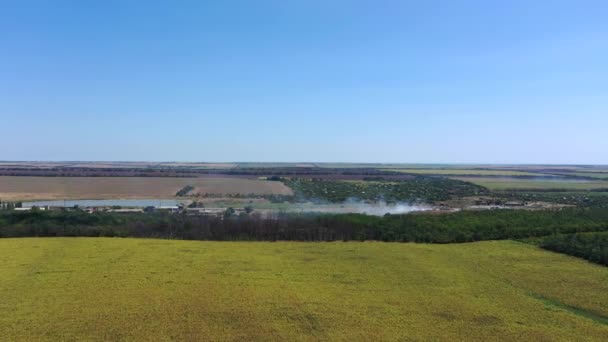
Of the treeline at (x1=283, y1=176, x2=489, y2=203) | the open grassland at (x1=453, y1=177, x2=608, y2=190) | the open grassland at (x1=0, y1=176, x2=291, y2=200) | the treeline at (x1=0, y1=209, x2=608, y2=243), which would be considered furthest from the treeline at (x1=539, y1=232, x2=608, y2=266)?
the open grassland at (x1=453, y1=177, x2=608, y2=190)

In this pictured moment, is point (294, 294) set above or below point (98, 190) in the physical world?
below

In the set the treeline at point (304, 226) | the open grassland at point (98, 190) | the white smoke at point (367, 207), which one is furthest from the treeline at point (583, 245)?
the open grassland at point (98, 190)

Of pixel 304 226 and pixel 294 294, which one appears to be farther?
pixel 304 226

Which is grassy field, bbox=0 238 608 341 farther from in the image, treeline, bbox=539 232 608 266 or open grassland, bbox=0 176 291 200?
open grassland, bbox=0 176 291 200

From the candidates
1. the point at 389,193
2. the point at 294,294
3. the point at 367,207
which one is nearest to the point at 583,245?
the point at 294,294

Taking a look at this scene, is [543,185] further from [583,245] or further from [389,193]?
[583,245]

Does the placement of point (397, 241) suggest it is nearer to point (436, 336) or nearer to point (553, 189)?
point (436, 336)
